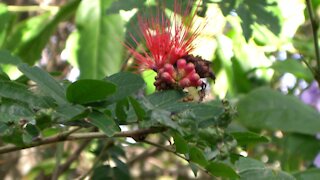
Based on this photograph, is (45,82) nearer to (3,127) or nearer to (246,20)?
(3,127)

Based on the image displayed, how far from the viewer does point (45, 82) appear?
0.88 metres

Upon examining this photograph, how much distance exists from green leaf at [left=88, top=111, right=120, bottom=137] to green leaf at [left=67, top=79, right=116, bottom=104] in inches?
0.9

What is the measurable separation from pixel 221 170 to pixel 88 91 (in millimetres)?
210

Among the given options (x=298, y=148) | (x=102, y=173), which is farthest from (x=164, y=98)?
(x=298, y=148)

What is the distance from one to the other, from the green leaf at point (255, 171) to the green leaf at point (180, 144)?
148 mm

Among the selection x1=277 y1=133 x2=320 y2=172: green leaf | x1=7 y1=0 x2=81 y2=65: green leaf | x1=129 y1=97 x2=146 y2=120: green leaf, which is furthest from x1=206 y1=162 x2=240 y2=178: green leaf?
x1=277 y1=133 x2=320 y2=172: green leaf

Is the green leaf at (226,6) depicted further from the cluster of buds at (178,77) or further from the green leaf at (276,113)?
the green leaf at (276,113)

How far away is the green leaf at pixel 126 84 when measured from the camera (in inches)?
34.8

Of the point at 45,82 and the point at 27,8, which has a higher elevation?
the point at 45,82

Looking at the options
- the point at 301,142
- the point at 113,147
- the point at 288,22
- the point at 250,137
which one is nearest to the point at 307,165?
the point at 301,142

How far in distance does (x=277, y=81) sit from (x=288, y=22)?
832 mm

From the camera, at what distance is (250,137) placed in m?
0.95

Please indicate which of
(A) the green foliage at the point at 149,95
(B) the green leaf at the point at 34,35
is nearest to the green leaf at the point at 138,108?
(A) the green foliage at the point at 149,95

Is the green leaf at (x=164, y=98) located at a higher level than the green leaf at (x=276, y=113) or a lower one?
higher
